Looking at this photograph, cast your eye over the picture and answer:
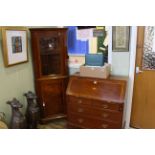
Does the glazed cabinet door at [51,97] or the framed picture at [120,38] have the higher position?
the framed picture at [120,38]

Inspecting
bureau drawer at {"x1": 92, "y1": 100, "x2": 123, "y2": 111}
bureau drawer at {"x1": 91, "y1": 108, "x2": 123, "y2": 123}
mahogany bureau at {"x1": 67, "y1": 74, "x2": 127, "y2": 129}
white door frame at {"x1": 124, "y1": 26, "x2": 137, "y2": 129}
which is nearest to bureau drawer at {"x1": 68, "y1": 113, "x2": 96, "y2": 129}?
mahogany bureau at {"x1": 67, "y1": 74, "x2": 127, "y2": 129}

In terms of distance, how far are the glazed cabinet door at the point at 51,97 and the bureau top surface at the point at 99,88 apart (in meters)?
0.37

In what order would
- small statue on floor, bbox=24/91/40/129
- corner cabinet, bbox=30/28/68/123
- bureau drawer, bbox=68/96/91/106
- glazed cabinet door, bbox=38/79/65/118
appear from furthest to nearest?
glazed cabinet door, bbox=38/79/65/118, corner cabinet, bbox=30/28/68/123, small statue on floor, bbox=24/91/40/129, bureau drawer, bbox=68/96/91/106

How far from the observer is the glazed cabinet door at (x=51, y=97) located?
2.56 m

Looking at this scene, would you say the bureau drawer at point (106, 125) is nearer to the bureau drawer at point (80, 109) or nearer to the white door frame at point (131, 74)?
the bureau drawer at point (80, 109)

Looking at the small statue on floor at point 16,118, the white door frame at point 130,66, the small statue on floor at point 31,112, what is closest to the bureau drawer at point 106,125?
the white door frame at point 130,66

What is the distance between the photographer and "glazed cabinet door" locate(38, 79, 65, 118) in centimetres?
256

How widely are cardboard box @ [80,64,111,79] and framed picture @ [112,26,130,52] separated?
0.31 metres

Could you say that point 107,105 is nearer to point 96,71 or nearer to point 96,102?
point 96,102

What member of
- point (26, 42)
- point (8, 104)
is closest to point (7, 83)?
point (8, 104)

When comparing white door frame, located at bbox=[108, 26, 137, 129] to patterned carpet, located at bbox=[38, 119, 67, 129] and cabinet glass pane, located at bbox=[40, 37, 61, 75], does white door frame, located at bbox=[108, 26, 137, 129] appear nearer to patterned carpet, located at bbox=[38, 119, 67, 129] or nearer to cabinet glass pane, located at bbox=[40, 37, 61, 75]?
cabinet glass pane, located at bbox=[40, 37, 61, 75]

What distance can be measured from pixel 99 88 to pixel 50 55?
0.95m
